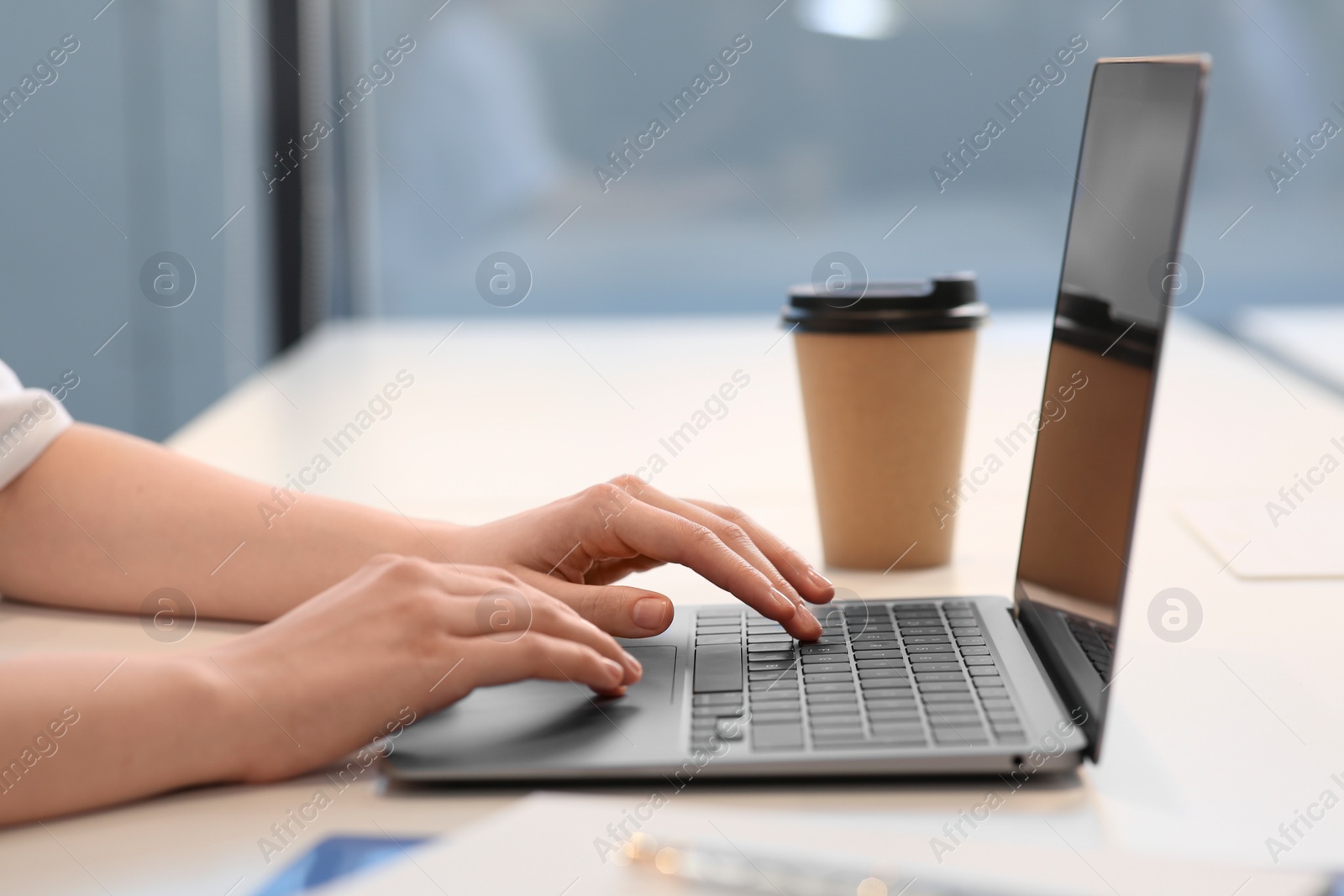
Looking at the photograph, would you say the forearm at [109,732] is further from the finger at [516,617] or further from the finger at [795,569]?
the finger at [795,569]

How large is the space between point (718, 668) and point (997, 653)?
0.15 meters

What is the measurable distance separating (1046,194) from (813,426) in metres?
2.38

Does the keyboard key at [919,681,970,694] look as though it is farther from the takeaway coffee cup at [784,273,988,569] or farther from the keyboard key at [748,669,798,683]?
the takeaway coffee cup at [784,273,988,569]

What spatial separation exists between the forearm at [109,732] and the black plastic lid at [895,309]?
1.61ft

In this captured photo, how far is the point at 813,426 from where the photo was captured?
88 centimetres

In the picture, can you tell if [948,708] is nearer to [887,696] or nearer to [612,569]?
[887,696]

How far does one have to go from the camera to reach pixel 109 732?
0.51 meters

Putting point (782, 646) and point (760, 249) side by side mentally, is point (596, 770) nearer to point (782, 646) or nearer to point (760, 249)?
point (782, 646)

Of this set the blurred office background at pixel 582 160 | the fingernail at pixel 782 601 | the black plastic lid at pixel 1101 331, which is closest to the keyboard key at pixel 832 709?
the fingernail at pixel 782 601

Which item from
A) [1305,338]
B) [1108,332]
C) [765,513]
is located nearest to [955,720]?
[1108,332]

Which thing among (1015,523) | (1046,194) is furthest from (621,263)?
(1015,523)

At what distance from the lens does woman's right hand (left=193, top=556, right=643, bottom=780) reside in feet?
1.76

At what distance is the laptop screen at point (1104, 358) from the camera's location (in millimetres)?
513

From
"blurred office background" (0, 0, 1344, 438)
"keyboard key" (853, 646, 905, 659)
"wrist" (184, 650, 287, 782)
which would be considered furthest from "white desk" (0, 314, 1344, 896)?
"blurred office background" (0, 0, 1344, 438)
